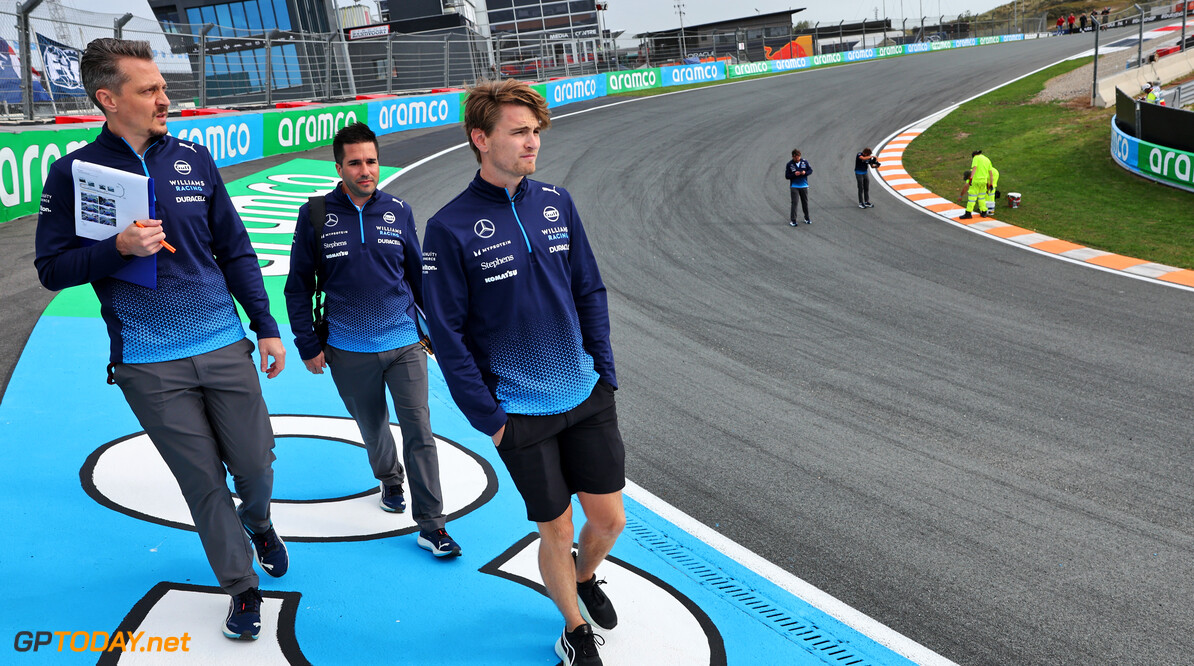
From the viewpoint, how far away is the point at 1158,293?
10188 millimetres

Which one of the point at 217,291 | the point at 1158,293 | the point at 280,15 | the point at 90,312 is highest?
the point at 280,15

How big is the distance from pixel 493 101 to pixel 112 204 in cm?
156

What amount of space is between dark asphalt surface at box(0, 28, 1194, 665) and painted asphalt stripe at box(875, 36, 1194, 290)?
17.3 inches

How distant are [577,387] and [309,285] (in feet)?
5.85

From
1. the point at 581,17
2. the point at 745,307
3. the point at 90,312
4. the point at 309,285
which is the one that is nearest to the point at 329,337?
the point at 309,285

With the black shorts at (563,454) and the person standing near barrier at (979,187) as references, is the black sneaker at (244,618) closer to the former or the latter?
the black shorts at (563,454)

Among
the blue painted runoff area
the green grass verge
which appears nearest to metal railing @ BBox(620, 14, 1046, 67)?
the green grass verge

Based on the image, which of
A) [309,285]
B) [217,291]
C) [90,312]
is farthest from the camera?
[90,312]

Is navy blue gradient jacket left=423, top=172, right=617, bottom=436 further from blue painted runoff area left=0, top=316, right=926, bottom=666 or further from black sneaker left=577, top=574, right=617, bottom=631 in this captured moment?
blue painted runoff area left=0, top=316, right=926, bottom=666

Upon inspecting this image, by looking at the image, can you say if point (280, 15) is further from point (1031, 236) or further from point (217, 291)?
point (217, 291)

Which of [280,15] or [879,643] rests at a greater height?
[280,15]

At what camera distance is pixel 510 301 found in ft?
10.3

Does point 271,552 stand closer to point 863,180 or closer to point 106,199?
point 106,199

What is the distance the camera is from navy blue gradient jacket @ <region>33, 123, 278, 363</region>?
10.4ft
